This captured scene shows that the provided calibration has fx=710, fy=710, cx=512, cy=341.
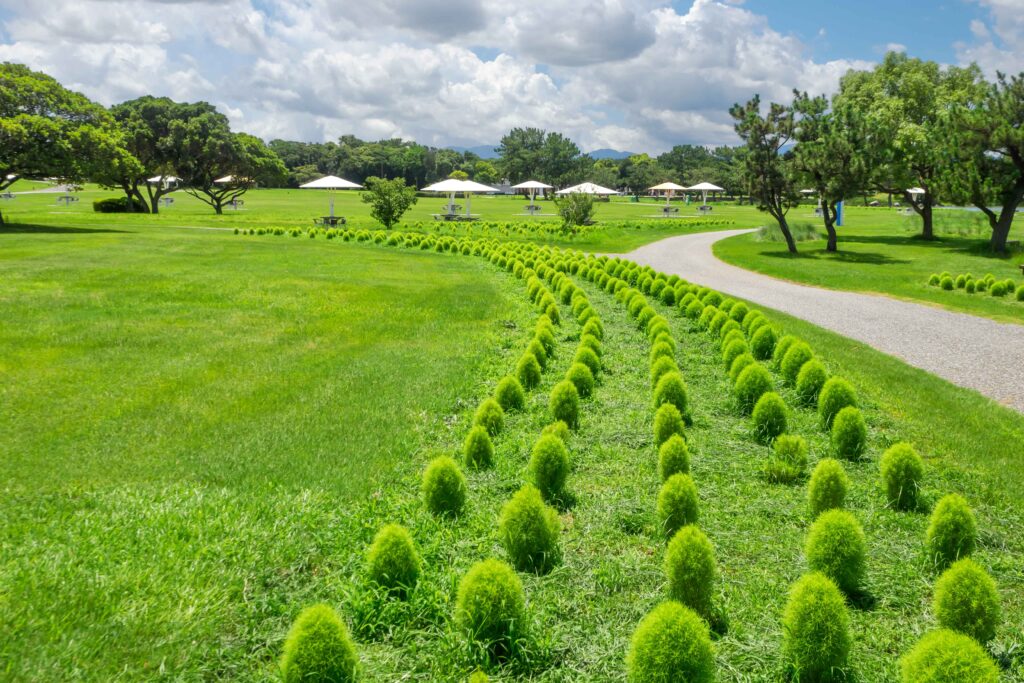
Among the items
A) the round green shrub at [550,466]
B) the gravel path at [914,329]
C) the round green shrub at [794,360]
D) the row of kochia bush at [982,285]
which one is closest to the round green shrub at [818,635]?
the round green shrub at [550,466]

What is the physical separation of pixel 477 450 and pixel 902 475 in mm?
3796

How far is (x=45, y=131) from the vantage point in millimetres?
31125

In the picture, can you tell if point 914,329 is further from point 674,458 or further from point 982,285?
point 674,458

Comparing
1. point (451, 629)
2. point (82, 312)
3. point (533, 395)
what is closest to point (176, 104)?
point (82, 312)

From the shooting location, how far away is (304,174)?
4520 inches

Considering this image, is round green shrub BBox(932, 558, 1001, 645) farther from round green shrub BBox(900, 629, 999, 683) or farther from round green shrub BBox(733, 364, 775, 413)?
round green shrub BBox(733, 364, 775, 413)

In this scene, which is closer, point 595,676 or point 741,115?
point 595,676

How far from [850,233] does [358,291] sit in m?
36.9

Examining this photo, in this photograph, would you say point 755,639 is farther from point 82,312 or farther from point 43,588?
point 82,312

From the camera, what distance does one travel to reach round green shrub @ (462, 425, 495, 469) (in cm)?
691

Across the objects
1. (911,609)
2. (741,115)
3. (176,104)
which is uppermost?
(176,104)

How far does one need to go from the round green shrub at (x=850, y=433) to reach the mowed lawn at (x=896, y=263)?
11.1 m

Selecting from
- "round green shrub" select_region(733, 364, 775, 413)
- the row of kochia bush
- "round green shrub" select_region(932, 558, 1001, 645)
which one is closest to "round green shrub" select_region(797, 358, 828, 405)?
"round green shrub" select_region(733, 364, 775, 413)

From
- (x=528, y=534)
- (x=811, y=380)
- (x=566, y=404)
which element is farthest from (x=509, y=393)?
(x=811, y=380)
